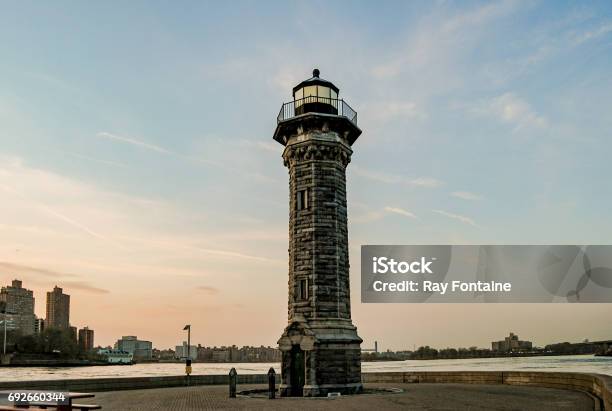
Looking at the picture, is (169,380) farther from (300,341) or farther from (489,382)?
(489,382)

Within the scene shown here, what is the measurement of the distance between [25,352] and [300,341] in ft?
482

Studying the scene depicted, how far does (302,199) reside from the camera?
29797mm

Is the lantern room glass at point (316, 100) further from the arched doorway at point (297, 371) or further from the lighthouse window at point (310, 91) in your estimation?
the arched doorway at point (297, 371)

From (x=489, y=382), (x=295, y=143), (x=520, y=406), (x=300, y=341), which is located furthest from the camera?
(x=489, y=382)

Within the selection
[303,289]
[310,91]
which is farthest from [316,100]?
[303,289]

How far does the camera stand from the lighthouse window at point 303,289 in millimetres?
28641

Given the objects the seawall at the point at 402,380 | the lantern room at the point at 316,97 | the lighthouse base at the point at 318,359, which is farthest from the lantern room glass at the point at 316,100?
the seawall at the point at 402,380

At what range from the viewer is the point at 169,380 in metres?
36.5

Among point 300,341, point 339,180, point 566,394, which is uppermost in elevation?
point 339,180

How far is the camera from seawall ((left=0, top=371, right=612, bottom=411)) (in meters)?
27.1

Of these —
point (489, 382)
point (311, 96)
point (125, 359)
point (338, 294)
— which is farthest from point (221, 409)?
point (125, 359)

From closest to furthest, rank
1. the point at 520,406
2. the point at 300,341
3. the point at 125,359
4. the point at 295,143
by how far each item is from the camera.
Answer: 1. the point at 520,406
2. the point at 300,341
3. the point at 295,143
4. the point at 125,359

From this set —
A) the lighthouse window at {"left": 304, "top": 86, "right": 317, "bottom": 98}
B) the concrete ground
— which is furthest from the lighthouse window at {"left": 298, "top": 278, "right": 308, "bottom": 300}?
the lighthouse window at {"left": 304, "top": 86, "right": 317, "bottom": 98}

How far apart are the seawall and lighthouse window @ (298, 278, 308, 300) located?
1175 centimetres
